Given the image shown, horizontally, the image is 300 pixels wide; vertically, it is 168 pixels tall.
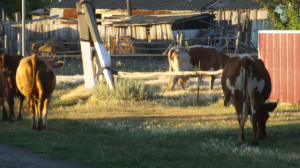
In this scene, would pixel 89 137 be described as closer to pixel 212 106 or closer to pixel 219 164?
pixel 219 164

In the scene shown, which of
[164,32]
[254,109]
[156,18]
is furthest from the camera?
[156,18]

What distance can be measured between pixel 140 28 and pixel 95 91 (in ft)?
69.4

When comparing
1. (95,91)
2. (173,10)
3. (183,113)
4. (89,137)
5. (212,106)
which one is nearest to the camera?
(89,137)

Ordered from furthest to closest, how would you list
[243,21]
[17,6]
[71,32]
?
Answer: 1. [17,6]
2. [243,21]
3. [71,32]

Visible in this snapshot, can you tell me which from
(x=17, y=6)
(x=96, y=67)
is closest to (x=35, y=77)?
(x=96, y=67)

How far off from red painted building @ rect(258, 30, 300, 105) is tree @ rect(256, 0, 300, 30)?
0.90 meters

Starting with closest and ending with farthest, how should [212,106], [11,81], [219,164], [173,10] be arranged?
1. [219,164]
2. [11,81]
3. [212,106]
4. [173,10]

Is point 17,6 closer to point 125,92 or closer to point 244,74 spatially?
point 125,92

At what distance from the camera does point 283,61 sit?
16.5 meters

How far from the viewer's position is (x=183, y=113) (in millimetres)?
16062

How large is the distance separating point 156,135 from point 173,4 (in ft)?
125

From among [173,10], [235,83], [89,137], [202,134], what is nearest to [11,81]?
[89,137]

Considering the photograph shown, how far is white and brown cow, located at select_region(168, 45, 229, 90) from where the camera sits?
21.2 m

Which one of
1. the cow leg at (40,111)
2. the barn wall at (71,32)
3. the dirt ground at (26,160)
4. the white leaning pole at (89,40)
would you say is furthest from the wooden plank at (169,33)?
the dirt ground at (26,160)
